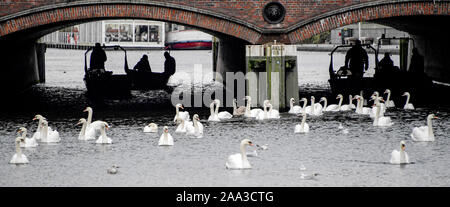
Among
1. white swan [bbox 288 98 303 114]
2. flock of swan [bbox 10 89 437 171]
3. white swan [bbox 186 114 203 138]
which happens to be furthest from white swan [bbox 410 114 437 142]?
white swan [bbox 288 98 303 114]

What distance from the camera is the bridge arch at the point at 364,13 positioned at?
2452 centimetres

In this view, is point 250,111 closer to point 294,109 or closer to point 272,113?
point 272,113

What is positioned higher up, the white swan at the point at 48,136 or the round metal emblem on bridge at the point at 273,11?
the round metal emblem on bridge at the point at 273,11

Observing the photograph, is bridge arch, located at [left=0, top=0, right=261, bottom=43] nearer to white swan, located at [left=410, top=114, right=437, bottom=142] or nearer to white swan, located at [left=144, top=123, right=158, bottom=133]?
white swan, located at [left=144, top=123, right=158, bottom=133]

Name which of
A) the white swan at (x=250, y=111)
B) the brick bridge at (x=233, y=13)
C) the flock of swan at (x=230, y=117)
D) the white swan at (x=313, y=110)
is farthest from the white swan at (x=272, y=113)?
the brick bridge at (x=233, y=13)

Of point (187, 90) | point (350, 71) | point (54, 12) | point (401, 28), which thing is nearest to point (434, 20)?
point (350, 71)

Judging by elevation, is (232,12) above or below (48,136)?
above

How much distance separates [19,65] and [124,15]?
35.4 feet

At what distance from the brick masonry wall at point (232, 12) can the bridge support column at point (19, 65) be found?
6.86 metres

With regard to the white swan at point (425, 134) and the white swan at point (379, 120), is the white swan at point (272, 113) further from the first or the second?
the white swan at point (425, 134)

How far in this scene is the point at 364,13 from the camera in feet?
81.0

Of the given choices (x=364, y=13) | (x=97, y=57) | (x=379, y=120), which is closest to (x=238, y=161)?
(x=379, y=120)
